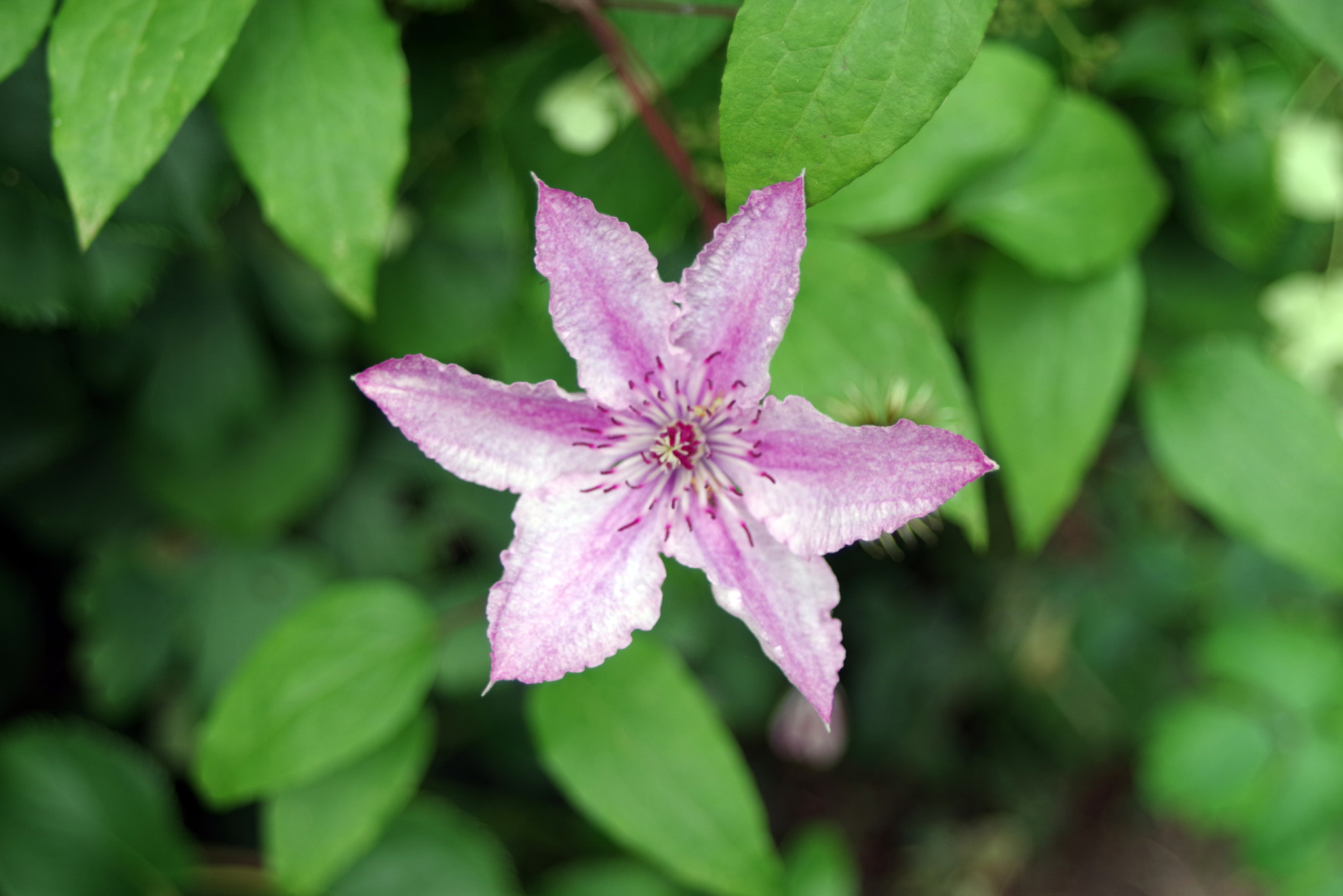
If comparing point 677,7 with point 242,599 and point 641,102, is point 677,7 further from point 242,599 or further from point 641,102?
point 242,599

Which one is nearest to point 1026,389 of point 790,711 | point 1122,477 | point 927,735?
point 790,711

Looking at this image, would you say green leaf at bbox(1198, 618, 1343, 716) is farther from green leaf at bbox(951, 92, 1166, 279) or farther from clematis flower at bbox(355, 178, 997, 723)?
clematis flower at bbox(355, 178, 997, 723)

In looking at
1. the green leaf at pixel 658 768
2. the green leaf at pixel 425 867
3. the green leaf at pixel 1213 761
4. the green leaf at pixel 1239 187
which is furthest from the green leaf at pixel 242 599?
the green leaf at pixel 1213 761

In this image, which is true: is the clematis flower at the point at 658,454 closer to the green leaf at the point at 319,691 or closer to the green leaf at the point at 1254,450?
the green leaf at the point at 319,691

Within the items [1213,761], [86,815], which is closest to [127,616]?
[86,815]

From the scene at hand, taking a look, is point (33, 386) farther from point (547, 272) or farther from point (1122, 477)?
point (1122, 477)
